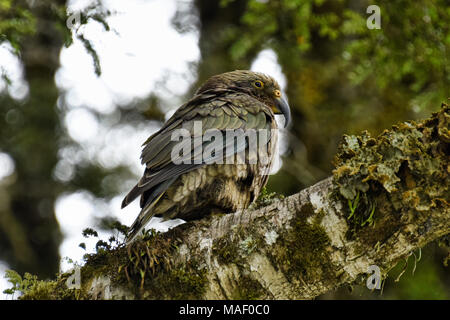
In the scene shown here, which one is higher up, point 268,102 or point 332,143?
point 332,143

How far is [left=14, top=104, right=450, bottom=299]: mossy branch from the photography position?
2475 mm

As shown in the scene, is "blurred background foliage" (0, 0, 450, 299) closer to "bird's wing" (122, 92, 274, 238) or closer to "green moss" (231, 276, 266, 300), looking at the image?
"bird's wing" (122, 92, 274, 238)

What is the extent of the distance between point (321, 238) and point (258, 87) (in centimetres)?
239

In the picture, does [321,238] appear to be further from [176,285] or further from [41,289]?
[41,289]

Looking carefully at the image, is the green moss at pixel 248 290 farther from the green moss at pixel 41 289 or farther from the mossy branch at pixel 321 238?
the green moss at pixel 41 289

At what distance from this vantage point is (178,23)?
23.9 feet

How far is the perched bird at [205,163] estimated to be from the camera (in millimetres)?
3404

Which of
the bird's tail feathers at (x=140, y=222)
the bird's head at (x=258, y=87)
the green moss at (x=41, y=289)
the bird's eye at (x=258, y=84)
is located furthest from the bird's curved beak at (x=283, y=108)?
the green moss at (x=41, y=289)

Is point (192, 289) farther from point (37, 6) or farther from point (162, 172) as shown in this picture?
point (37, 6)

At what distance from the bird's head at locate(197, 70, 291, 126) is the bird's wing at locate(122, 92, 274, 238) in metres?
0.30

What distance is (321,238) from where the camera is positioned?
2.57 m

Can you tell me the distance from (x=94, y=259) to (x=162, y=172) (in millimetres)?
798

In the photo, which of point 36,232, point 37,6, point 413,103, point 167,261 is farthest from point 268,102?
point 36,232

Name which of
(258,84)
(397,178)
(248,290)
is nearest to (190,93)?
(258,84)
